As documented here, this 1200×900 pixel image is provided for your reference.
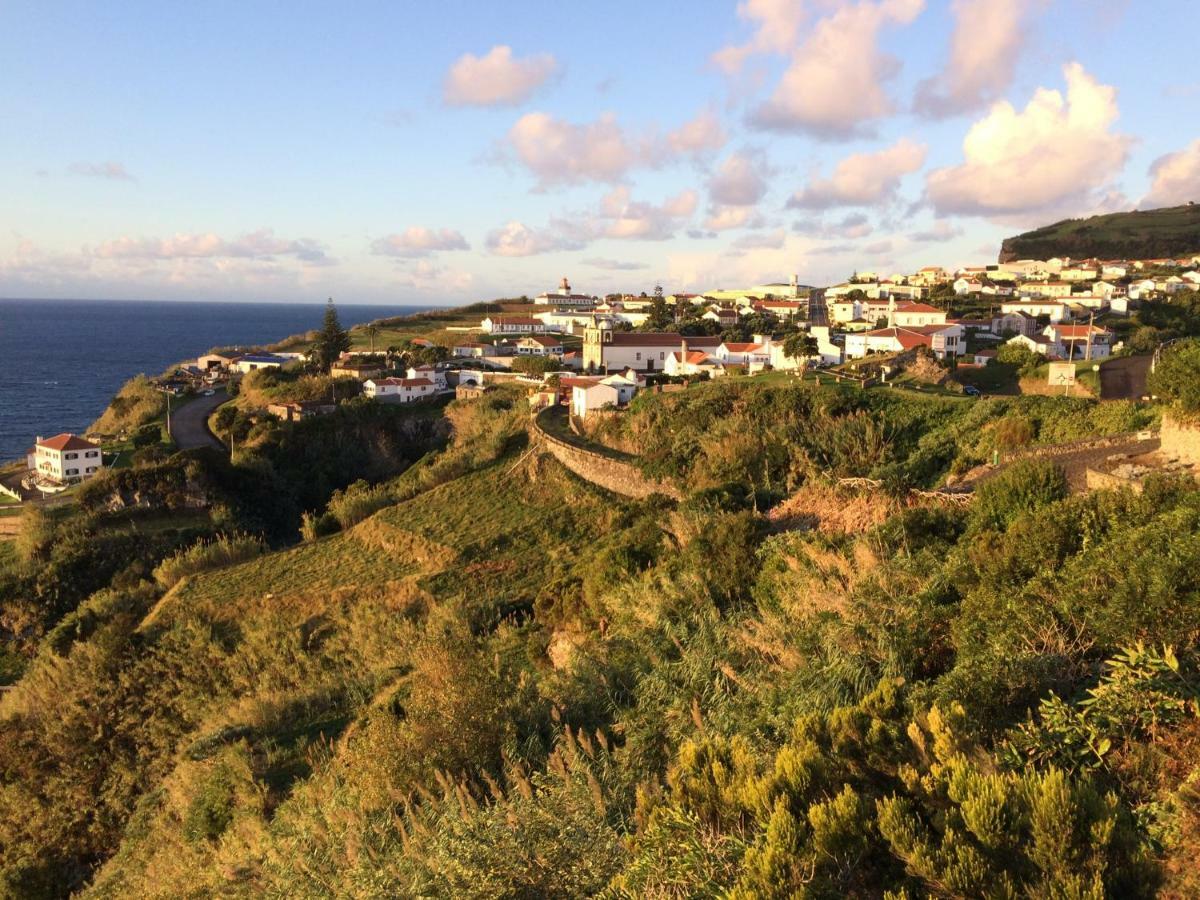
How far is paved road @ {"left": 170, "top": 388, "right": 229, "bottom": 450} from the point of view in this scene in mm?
47031

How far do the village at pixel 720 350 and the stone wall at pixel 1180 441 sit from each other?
1684 centimetres

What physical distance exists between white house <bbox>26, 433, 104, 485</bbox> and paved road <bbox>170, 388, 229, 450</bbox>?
4.52m

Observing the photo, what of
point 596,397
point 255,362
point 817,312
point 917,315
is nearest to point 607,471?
point 596,397

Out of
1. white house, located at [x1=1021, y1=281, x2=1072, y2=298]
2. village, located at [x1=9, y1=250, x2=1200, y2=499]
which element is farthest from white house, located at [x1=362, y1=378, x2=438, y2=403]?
white house, located at [x1=1021, y1=281, x2=1072, y2=298]

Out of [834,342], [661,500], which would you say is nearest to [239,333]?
[834,342]

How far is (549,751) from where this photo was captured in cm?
955

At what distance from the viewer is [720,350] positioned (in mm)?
47844

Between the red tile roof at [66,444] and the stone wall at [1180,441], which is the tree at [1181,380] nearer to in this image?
the stone wall at [1180,441]

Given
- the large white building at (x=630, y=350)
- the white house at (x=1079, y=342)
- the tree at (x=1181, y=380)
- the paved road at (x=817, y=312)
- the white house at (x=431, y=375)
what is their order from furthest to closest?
the paved road at (x=817, y=312) → the white house at (x=431, y=375) → the large white building at (x=630, y=350) → the white house at (x=1079, y=342) → the tree at (x=1181, y=380)

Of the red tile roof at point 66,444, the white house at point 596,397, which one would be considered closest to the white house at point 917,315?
the white house at point 596,397

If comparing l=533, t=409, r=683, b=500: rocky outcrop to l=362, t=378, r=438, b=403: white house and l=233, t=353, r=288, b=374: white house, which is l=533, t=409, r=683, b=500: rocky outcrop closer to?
l=362, t=378, r=438, b=403: white house

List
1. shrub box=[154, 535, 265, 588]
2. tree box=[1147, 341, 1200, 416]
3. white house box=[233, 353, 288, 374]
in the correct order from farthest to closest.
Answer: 1. white house box=[233, 353, 288, 374]
2. shrub box=[154, 535, 265, 588]
3. tree box=[1147, 341, 1200, 416]

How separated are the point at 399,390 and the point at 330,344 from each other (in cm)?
1967

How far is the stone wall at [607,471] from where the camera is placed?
1030 inches
